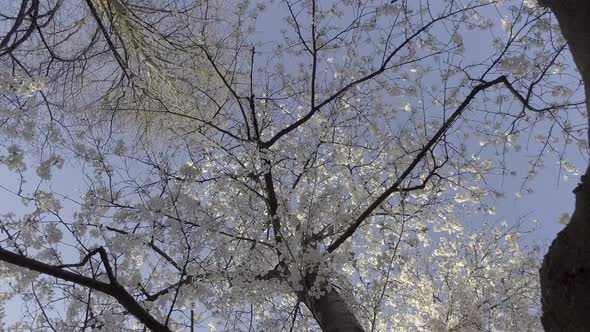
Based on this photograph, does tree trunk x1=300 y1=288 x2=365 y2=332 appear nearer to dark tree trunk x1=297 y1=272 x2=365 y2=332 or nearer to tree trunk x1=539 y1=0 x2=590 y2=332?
dark tree trunk x1=297 y1=272 x2=365 y2=332

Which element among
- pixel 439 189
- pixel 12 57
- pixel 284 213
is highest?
pixel 12 57

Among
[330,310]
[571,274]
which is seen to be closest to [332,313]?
[330,310]

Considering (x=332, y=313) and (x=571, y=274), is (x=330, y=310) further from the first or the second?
(x=571, y=274)

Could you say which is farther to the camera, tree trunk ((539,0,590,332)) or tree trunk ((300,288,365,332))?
tree trunk ((300,288,365,332))

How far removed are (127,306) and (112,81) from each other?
4.62 meters

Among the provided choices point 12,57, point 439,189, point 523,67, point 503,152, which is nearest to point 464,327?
point 439,189

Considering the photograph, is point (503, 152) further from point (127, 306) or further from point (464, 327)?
point (127, 306)

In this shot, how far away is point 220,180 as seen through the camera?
17.6 feet

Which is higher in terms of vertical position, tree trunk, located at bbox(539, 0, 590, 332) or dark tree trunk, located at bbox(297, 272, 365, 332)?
dark tree trunk, located at bbox(297, 272, 365, 332)

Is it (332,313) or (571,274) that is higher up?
(332,313)

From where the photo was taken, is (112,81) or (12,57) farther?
Result: (112,81)

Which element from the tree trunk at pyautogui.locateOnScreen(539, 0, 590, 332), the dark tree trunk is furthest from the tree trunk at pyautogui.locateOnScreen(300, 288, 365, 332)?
the tree trunk at pyautogui.locateOnScreen(539, 0, 590, 332)

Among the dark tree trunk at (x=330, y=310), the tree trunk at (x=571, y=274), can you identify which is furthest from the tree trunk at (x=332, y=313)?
the tree trunk at (x=571, y=274)

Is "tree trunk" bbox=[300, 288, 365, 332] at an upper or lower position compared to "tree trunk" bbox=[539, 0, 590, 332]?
upper
